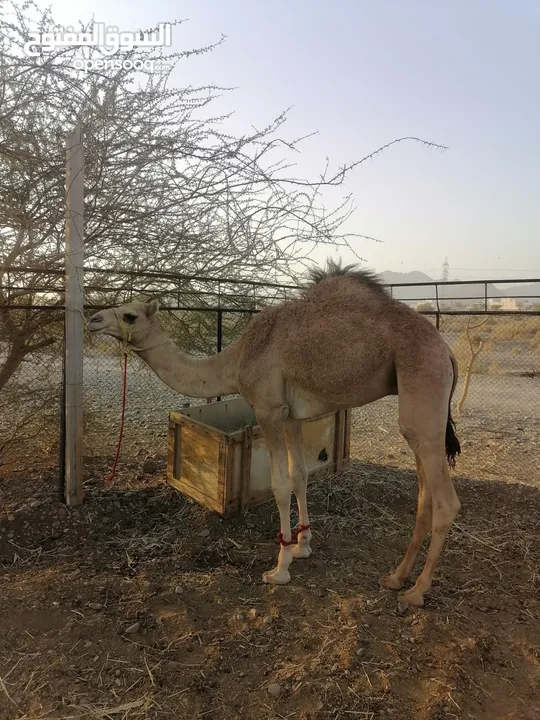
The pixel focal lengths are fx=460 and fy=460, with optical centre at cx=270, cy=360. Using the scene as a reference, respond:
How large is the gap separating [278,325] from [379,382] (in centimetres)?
103

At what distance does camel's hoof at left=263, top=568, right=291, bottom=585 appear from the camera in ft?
12.9

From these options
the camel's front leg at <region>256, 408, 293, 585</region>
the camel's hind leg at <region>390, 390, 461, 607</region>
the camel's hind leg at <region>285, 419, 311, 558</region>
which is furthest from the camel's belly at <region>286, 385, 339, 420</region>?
the camel's hind leg at <region>390, 390, 461, 607</region>

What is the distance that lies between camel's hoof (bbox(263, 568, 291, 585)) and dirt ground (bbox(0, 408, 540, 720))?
2.5 inches

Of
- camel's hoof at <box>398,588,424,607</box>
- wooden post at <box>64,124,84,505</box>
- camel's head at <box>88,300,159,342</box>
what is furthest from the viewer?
wooden post at <box>64,124,84,505</box>

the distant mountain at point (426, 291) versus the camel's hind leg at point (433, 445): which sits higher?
the distant mountain at point (426, 291)

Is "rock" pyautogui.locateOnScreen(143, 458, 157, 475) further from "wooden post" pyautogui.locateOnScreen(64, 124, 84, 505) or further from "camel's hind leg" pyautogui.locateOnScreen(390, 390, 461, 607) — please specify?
"camel's hind leg" pyautogui.locateOnScreen(390, 390, 461, 607)

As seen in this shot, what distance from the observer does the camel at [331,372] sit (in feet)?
11.4

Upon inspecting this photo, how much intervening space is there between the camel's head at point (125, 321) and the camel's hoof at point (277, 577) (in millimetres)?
2472

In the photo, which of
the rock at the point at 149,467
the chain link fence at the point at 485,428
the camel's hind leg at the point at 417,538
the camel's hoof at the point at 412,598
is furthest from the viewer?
the chain link fence at the point at 485,428

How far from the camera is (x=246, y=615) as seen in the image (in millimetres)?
3420

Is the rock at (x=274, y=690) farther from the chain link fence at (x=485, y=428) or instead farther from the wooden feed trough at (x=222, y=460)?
the chain link fence at (x=485, y=428)

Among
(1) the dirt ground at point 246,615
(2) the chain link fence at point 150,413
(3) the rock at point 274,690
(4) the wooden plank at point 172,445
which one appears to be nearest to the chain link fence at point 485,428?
(2) the chain link fence at point 150,413

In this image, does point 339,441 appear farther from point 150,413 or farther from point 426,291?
point 426,291

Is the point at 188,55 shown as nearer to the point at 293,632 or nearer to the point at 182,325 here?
the point at 182,325
